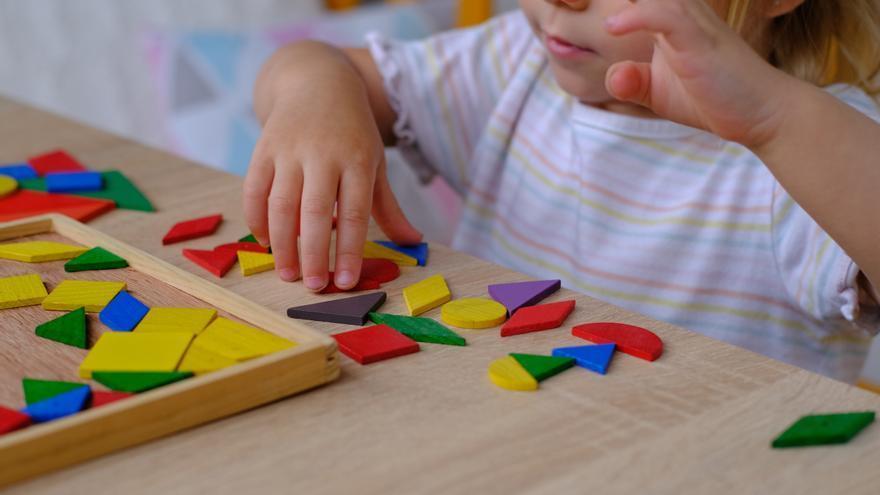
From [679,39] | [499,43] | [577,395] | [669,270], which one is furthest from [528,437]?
[499,43]

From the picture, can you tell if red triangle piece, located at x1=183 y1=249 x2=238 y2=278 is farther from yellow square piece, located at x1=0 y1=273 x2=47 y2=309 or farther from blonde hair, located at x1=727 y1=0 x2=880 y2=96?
blonde hair, located at x1=727 y1=0 x2=880 y2=96

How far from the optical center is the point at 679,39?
0.51 meters

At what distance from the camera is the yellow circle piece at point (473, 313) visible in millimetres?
513

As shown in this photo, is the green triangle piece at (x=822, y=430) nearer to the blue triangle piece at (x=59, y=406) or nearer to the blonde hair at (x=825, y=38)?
the blue triangle piece at (x=59, y=406)

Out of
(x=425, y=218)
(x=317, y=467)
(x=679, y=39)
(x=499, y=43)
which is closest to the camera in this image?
(x=317, y=467)

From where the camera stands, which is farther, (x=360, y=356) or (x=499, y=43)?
(x=499, y=43)

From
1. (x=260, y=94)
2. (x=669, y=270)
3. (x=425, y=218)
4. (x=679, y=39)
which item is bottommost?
(x=425, y=218)

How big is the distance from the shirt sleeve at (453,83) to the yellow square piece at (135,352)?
606mm

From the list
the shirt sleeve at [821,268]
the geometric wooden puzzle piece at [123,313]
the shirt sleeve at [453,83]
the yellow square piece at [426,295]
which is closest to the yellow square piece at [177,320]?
the geometric wooden puzzle piece at [123,313]

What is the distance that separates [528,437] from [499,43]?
0.74 metres

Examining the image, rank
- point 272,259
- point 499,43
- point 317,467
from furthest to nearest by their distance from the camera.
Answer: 1. point 499,43
2. point 272,259
3. point 317,467

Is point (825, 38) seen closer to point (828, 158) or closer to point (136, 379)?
point (828, 158)

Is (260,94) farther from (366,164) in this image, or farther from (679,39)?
(679,39)

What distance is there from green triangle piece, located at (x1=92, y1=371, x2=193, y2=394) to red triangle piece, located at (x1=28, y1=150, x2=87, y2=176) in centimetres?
40
